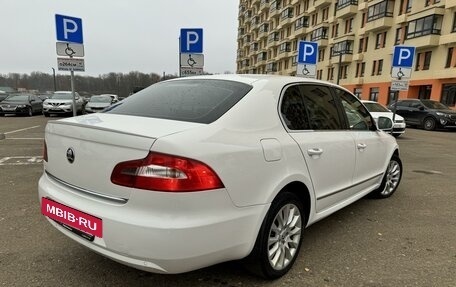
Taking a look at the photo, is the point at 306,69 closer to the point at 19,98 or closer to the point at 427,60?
the point at 19,98

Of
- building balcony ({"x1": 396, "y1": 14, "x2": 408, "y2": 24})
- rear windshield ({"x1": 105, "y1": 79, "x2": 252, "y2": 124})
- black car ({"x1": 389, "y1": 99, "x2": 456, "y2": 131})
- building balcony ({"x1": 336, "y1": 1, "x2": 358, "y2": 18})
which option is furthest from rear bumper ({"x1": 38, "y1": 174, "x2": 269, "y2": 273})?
building balcony ({"x1": 336, "y1": 1, "x2": 358, "y2": 18})

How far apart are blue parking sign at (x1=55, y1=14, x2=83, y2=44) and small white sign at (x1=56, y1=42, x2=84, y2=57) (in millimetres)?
82

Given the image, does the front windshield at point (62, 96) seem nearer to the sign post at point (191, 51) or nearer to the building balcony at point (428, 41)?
the sign post at point (191, 51)

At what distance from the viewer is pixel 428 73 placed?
29.6 meters

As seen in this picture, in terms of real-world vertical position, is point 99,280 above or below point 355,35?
below

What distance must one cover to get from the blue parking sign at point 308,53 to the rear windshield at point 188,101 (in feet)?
25.8

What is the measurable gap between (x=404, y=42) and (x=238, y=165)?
116 feet

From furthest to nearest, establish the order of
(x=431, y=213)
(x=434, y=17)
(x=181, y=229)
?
(x=434, y=17), (x=431, y=213), (x=181, y=229)

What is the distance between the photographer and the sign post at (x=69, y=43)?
22.6 feet

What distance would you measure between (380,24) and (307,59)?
28918mm

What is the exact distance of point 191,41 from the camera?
8.82 meters

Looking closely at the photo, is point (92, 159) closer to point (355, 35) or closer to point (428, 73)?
point (428, 73)

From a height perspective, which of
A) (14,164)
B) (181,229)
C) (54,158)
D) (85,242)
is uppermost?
(54,158)

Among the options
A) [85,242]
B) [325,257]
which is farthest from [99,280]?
[325,257]
